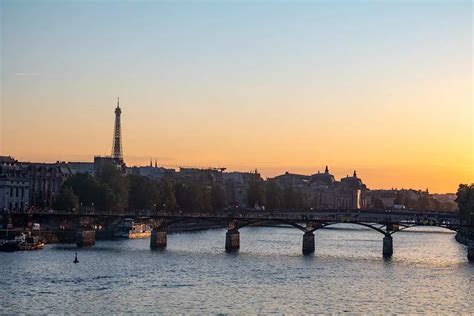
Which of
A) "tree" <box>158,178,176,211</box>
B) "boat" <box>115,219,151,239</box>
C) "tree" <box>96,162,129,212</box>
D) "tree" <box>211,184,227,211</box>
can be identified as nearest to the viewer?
"boat" <box>115,219,151,239</box>

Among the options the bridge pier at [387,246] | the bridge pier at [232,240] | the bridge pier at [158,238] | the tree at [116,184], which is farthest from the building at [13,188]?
the bridge pier at [387,246]

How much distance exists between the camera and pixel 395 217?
13000cm

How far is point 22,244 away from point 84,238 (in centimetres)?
917

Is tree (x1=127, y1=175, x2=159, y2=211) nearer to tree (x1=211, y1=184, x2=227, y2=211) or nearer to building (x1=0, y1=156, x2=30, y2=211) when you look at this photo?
building (x1=0, y1=156, x2=30, y2=211)


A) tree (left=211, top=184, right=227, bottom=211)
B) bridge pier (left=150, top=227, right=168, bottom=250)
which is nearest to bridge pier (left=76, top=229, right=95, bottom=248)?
bridge pier (left=150, top=227, right=168, bottom=250)

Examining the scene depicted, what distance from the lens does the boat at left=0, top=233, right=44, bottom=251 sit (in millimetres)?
73000

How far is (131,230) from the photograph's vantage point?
9756cm

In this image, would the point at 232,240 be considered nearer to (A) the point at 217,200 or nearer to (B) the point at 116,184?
(B) the point at 116,184

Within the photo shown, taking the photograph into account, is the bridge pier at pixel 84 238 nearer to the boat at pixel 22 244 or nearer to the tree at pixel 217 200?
the boat at pixel 22 244

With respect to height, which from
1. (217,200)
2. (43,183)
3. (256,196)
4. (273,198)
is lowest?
(217,200)

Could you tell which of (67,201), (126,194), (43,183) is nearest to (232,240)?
(67,201)

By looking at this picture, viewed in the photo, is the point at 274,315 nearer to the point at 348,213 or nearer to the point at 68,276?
the point at 68,276

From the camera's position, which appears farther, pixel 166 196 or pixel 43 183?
pixel 166 196

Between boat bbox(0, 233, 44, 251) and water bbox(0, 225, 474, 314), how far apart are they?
1.08m
